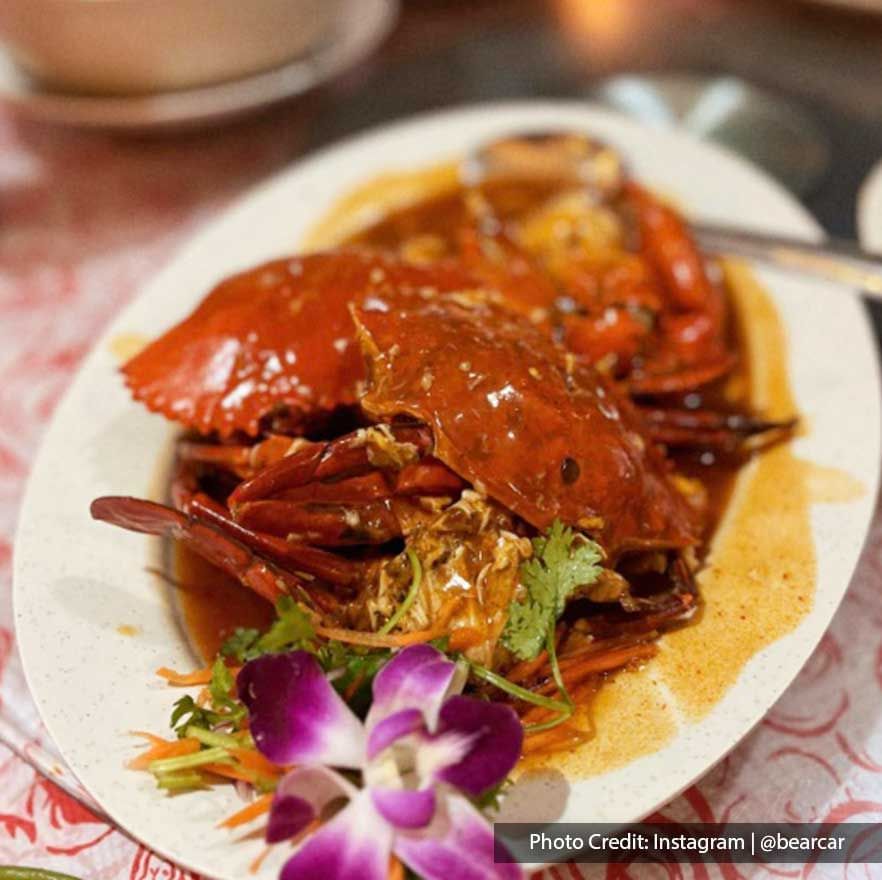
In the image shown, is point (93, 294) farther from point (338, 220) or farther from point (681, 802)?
point (681, 802)

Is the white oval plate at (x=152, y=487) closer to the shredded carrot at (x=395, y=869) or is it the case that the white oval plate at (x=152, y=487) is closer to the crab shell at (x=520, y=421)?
the shredded carrot at (x=395, y=869)

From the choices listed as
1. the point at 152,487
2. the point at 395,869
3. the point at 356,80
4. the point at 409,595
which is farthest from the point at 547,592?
the point at 356,80

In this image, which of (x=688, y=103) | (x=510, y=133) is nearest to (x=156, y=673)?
(x=510, y=133)

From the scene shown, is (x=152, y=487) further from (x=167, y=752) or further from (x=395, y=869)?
(x=395, y=869)

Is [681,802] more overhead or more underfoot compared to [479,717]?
more underfoot

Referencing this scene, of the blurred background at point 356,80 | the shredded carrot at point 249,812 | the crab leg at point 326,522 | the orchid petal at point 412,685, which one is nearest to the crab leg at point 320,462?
the crab leg at point 326,522

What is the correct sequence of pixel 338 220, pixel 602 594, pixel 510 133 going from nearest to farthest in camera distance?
pixel 602 594
pixel 338 220
pixel 510 133

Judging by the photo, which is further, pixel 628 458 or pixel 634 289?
pixel 634 289
